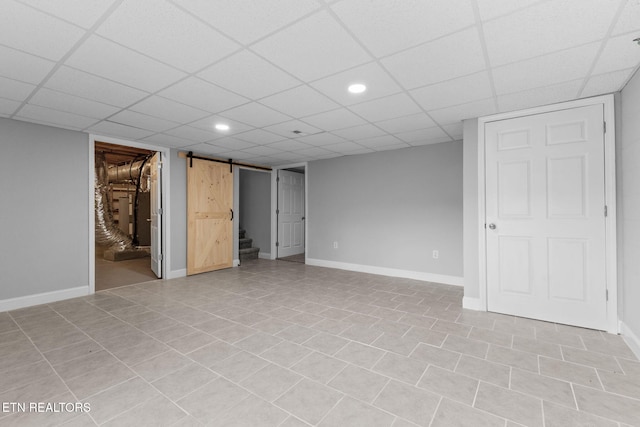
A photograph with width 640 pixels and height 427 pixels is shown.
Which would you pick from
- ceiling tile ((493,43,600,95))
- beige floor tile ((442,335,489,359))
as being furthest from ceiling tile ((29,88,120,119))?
beige floor tile ((442,335,489,359))

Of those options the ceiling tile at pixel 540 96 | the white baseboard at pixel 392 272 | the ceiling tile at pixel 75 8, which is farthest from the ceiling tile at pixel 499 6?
the white baseboard at pixel 392 272

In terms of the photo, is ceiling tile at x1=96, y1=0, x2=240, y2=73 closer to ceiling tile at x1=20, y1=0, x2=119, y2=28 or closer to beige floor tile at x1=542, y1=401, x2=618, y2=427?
ceiling tile at x1=20, y1=0, x2=119, y2=28

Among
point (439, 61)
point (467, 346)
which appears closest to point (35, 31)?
point (439, 61)

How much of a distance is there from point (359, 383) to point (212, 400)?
0.95 meters

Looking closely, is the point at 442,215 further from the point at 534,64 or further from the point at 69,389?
the point at 69,389

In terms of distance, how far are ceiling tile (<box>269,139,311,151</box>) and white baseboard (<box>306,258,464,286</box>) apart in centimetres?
251

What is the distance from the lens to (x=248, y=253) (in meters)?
7.15

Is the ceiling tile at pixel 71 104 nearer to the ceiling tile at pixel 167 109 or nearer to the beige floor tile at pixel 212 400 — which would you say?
the ceiling tile at pixel 167 109

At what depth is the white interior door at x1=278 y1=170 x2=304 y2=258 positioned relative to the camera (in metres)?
7.32

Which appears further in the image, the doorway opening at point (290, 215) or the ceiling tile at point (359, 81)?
the doorway opening at point (290, 215)

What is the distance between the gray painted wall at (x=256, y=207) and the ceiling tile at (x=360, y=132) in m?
3.54

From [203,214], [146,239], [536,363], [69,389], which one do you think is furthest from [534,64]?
[146,239]

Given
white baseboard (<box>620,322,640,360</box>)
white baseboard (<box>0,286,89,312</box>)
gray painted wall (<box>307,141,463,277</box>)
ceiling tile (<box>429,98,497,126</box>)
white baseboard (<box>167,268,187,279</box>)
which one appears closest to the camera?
white baseboard (<box>620,322,640,360</box>)

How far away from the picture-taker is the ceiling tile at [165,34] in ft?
5.49
